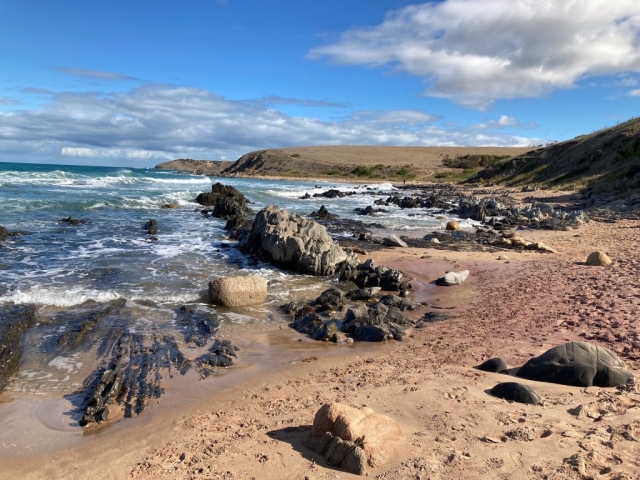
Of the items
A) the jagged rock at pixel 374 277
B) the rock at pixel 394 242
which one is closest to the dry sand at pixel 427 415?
the jagged rock at pixel 374 277

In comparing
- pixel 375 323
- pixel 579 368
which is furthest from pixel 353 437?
pixel 375 323

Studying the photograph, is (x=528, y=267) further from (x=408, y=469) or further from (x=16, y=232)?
(x=16, y=232)

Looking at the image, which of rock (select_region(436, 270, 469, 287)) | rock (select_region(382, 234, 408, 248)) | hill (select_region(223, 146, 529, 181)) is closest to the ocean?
rock (select_region(436, 270, 469, 287))

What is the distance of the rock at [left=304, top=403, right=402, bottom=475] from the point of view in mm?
4145

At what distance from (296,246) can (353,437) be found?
945 cm

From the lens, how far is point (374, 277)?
11.9 meters

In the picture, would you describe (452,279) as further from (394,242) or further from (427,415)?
(427,415)

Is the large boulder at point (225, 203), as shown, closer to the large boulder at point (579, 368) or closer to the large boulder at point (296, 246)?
the large boulder at point (296, 246)

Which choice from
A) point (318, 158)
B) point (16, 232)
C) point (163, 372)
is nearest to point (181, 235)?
point (16, 232)

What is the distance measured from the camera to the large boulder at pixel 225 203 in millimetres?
26359

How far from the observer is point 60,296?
9898 mm

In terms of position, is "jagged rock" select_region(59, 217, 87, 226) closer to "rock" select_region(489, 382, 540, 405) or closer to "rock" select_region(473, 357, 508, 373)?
"rock" select_region(473, 357, 508, 373)

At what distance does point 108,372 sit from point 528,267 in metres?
10.7

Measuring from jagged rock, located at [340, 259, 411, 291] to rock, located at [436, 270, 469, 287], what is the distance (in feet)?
2.86
